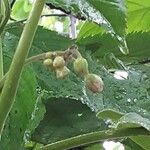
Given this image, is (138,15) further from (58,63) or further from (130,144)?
(58,63)

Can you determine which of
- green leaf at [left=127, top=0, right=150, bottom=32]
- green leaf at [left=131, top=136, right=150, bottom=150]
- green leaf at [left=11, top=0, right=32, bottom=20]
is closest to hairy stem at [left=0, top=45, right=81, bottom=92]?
green leaf at [left=131, top=136, right=150, bottom=150]

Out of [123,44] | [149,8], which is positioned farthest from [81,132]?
[149,8]

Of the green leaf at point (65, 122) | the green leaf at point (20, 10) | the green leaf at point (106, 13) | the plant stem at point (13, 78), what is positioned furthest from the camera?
the green leaf at point (20, 10)

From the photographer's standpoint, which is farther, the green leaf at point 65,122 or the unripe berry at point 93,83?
the green leaf at point 65,122

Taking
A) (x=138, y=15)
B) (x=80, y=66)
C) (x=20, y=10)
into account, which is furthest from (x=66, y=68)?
(x=20, y=10)

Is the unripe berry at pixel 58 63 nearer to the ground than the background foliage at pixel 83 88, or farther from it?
farther from it

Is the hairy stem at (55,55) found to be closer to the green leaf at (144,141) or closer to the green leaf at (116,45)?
the green leaf at (144,141)

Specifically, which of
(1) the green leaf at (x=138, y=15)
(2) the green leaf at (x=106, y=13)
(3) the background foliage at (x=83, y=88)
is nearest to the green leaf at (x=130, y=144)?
(3) the background foliage at (x=83, y=88)

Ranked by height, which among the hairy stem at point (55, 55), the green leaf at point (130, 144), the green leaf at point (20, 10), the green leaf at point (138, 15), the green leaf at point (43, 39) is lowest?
the green leaf at point (20, 10)
